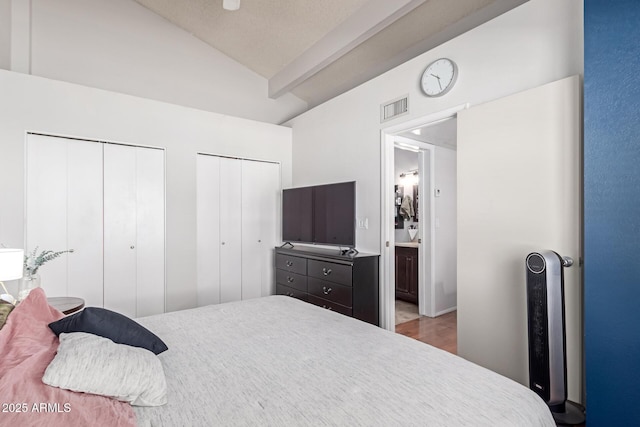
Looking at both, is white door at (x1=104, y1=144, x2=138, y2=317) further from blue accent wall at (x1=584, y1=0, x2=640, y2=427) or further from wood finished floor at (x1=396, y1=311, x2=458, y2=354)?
blue accent wall at (x1=584, y1=0, x2=640, y2=427)

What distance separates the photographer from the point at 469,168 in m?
2.42

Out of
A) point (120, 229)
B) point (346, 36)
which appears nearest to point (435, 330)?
point (346, 36)

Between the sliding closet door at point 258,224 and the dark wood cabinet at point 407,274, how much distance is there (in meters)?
1.80

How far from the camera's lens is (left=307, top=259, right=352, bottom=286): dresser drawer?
10.3 feet

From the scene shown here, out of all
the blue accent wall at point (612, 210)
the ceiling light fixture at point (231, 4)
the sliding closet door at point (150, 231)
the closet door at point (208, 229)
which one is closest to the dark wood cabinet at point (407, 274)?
the closet door at point (208, 229)

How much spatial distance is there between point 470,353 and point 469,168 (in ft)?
4.47

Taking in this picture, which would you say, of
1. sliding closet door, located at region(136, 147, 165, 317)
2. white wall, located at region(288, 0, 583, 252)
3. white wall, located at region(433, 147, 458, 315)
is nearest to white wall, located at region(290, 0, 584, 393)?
white wall, located at region(288, 0, 583, 252)

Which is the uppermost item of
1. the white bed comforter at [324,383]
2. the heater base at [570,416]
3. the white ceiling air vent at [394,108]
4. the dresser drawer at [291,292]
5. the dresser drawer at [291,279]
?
the white ceiling air vent at [394,108]

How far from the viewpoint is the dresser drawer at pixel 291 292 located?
373 cm

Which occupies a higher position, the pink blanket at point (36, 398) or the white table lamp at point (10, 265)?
the white table lamp at point (10, 265)

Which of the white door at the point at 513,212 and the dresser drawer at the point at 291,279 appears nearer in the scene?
the white door at the point at 513,212

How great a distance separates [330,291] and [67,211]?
2.70 metres

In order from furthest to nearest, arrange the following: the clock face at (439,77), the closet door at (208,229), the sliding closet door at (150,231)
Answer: the closet door at (208,229), the sliding closet door at (150,231), the clock face at (439,77)

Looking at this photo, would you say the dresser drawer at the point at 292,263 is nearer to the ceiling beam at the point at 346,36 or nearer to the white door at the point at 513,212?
the white door at the point at 513,212
